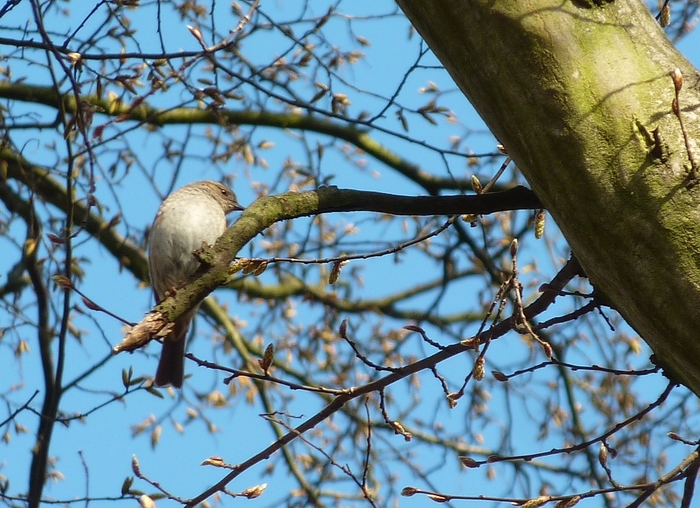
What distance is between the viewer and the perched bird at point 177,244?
4805 mm

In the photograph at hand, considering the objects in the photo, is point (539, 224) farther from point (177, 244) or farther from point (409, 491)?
point (177, 244)

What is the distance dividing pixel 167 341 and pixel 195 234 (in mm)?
651

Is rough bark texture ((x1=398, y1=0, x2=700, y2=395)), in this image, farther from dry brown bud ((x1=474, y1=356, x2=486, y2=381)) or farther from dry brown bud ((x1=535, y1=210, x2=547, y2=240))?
dry brown bud ((x1=535, y1=210, x2=547, y2=240))

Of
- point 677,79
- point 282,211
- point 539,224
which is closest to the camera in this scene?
point 677,79

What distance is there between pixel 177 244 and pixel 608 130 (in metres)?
3.44

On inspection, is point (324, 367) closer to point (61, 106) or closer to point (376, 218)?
point (376, 218)

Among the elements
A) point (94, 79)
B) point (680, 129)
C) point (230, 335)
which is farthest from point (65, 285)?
point (230, 335)

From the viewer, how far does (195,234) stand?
4816 millimetres

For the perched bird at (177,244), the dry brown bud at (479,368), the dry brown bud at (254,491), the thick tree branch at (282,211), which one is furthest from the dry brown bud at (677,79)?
the perched bird at (177,244)

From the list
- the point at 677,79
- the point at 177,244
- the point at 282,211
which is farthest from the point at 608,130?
the point at 177,244

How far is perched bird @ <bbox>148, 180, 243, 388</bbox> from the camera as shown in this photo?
4805mm

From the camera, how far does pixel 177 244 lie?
4.80m

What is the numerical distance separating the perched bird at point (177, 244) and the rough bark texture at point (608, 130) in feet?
10.5

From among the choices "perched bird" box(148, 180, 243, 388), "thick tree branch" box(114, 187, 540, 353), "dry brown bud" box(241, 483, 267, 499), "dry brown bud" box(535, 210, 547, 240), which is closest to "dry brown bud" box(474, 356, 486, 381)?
"thick tree branch" box(114, 187, 540, 353)
